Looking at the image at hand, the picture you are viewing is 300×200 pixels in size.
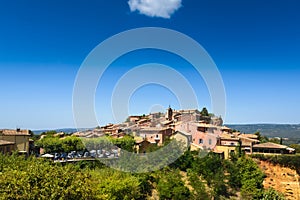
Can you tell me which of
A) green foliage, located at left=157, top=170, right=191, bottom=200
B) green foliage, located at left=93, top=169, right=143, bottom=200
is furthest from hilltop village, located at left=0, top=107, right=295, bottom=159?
green foliage, located at left=93, top=169, right=143, bottom=200

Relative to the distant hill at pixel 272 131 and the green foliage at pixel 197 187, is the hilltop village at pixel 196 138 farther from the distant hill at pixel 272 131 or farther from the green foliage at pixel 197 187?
the distant hill at pixel 272 131

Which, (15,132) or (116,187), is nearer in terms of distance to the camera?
(116,187)

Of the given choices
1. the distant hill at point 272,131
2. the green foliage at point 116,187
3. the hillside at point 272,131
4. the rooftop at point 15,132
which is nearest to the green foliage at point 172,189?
the green foliage at point 116,187

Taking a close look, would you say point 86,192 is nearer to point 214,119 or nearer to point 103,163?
point 103,163

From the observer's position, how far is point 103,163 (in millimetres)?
26594

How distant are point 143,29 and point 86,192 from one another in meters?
11.9

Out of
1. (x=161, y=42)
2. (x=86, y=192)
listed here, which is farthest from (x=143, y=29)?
(x=86, y=192)

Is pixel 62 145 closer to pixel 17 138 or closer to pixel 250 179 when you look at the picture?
pixel 17 138

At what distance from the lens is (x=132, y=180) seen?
2014 cm

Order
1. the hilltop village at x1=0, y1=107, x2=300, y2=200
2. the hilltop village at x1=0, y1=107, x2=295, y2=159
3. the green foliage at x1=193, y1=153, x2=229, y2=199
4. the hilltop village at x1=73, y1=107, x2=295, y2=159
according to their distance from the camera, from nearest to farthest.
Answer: the hilltop village at x1=0, y1=107, x2=300, y2=200 < the green foliage at x1=193, y1=153, x2=229, y2=199 < the hilltop village at x1=0, y1=107, x2=295, y2=159 < the hilltop village at x1=73, y1=107, x2=295, y2=159

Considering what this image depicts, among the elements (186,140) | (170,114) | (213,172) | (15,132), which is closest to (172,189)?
(213,172)

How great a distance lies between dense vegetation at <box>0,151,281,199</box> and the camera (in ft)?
41.1

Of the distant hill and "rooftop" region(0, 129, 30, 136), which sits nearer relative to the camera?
"rooftop" region(0, 129, 30, 136)

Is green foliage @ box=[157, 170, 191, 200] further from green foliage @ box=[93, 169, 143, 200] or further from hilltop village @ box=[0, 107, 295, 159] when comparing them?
hilltop village @ box=[0, 107, 295, 159]
